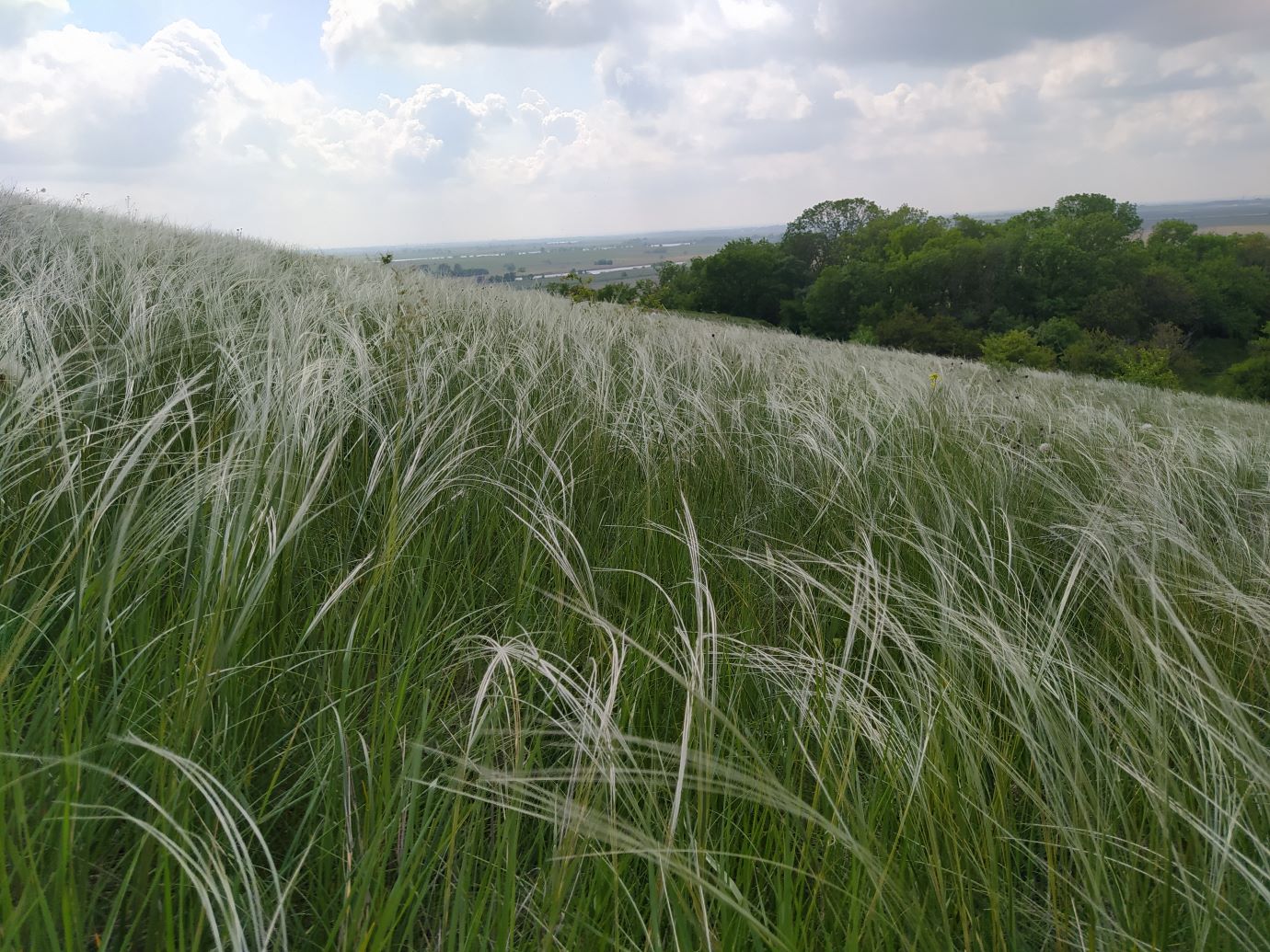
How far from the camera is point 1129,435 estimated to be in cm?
246

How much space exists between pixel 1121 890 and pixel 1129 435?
2156mm

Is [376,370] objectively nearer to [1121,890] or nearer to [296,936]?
[296,936]

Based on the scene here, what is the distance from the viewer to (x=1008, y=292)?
4778cm

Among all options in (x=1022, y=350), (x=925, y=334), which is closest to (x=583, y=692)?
(x=1022, y=350)

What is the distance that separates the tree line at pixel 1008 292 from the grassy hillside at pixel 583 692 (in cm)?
4089

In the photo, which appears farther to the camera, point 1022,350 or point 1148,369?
point 1022,350

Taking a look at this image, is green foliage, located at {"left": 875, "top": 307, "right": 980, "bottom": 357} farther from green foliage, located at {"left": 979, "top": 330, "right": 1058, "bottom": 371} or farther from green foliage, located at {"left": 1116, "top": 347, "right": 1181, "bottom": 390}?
green foliage, located at {"left": 1116, "top": 347, "right": 1181, "bottom": 390}

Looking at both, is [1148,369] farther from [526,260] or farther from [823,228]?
[526,260]

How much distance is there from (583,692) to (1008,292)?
5522 cm

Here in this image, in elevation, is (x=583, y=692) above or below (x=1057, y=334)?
above

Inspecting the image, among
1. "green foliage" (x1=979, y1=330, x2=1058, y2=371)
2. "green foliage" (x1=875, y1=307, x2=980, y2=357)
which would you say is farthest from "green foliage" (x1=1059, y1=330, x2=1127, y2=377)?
"green foliage" (x1=875, y1=307, x2=980, y2=357)

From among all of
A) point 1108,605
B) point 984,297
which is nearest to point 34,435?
point 1108,605

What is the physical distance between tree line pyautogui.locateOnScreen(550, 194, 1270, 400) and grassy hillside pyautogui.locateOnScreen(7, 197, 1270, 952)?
1610 inches

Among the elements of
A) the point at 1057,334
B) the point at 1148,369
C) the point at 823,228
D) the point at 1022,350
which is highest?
the point at 823,228
